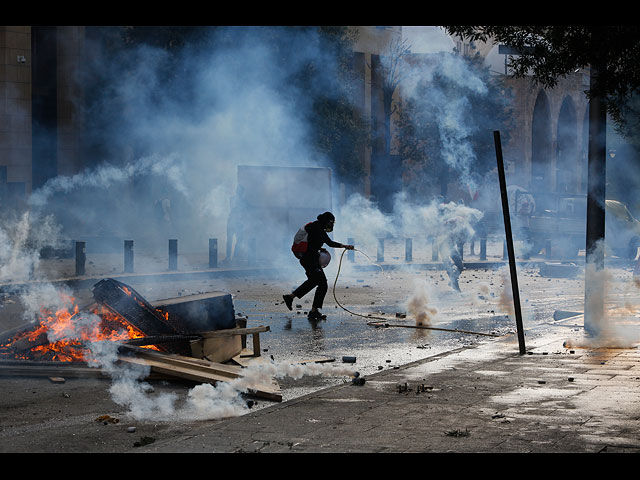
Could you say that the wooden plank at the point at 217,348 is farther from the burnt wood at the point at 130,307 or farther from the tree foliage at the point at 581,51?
the tree foliage at the point at 581,51

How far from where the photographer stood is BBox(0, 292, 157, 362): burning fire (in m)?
8.23

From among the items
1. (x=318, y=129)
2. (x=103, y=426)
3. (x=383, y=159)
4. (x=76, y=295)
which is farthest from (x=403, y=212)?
(x=103, y=426)

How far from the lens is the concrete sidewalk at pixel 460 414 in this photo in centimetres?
523

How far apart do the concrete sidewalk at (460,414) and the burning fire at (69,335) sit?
245 cm

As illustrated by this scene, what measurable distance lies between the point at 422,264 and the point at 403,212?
74.2 feet

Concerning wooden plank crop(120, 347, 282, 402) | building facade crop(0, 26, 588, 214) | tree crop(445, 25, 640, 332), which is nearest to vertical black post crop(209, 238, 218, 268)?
building facade crop(0, 26, 588, 214)

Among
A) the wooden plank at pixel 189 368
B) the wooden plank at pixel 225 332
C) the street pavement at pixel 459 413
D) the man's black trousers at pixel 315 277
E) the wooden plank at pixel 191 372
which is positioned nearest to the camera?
the street pavement at pixel 459 413

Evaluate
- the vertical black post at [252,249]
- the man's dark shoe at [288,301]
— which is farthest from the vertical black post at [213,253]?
the man's dark shoe at [288,301]

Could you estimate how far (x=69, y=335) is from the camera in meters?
8.32

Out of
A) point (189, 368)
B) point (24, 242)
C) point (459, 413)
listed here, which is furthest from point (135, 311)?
point (24, 242)

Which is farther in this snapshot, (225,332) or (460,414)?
(225,332)

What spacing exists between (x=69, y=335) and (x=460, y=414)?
13.4 feet

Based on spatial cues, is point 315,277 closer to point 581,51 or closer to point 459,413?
point 581,51

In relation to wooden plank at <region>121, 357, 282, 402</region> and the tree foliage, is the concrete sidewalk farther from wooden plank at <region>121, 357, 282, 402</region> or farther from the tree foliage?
the tree foliage
